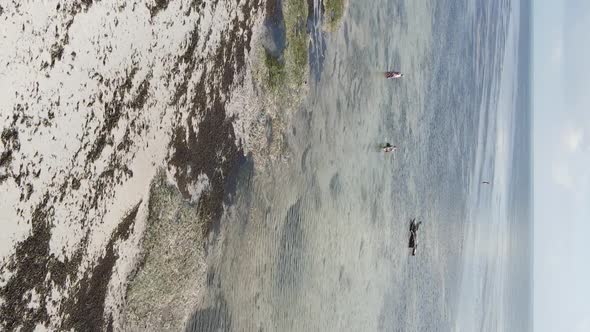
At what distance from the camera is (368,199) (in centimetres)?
1391

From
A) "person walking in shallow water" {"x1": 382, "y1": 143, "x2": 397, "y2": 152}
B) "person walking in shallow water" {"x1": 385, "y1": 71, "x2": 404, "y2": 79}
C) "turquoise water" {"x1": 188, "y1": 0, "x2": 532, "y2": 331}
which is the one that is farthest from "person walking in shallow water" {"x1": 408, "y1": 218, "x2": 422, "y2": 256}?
"person walking in shallow water" {"x1": 385, "y1": 71, "x2": 404, "y2": 79}

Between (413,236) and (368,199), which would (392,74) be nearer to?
(368,199)

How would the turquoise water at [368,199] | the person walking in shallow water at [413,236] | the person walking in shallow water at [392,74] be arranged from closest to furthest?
the turquoise water at [368,199], the person walking in shallow water at [392,74], the person walking in shallow water at [413,236]

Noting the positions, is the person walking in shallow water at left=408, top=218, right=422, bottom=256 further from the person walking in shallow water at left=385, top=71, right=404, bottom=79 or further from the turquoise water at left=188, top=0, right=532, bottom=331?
the person walking in shallow water at left=385, top=71, right=404, bottom=79

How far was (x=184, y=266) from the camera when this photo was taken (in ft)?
27.7

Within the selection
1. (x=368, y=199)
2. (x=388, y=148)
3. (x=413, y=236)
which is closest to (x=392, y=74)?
(x=388, y=148)

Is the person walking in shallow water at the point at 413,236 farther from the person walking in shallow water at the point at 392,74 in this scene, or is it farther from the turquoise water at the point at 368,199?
the person walking in shallow water at the point at 392,74

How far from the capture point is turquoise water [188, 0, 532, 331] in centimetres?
994

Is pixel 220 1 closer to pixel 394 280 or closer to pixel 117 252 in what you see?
pixel 117 252

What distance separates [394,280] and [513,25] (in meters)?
28.2

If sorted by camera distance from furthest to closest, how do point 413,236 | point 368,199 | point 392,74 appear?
point 413,236 < point 392,74 < point 368,199

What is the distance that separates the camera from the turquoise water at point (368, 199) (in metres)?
9.94

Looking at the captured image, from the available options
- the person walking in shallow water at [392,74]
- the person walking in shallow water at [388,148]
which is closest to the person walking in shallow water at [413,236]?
the person walking in shallow water at [388,148]

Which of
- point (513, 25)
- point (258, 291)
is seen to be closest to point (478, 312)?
point (258, 291)
